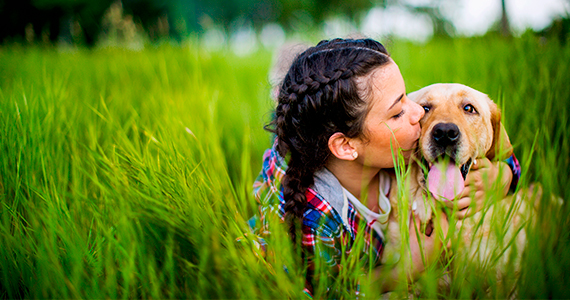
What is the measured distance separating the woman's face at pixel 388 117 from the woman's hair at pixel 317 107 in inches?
1.5

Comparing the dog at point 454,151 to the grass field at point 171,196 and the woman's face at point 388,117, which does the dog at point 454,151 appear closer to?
the woman's face at point 388,117

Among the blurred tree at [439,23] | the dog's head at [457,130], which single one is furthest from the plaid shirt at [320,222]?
the blurred tree at [439,23]

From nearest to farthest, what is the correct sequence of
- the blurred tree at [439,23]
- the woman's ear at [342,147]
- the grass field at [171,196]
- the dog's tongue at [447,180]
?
the grass field at [171,196] < the dog's tongue at [447,180] < the woman's ear at [342,147] < the blurred tree at [439,23]

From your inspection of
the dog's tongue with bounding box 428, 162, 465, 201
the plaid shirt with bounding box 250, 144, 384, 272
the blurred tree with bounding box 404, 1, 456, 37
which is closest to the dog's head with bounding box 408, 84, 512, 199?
the dog's tongue with bounding box 428, 162, 465, 201

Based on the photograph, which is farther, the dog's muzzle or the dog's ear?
the dog's ear

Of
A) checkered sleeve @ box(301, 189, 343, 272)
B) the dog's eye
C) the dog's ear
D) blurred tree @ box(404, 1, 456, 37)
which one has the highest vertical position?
blurred tree @ box(404, 1, 456, 37)

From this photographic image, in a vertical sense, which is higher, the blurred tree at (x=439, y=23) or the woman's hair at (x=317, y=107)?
the blurred tree at (x=439, y=23)

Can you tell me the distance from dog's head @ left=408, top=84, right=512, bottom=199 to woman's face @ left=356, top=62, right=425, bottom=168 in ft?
0.29

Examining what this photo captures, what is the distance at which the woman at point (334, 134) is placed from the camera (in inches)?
57.2

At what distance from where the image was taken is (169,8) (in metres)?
→ 15.0

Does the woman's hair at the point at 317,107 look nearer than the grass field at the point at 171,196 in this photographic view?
No

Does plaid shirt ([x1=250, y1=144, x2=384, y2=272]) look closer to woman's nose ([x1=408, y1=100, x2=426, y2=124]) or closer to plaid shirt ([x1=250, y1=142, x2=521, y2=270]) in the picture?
plaid shirt ([x1=250, y1=142, x2=521, y2=270])

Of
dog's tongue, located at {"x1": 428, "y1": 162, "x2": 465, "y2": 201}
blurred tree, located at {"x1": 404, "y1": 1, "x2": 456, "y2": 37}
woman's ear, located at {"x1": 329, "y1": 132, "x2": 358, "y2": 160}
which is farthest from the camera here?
blurred tree, located at {"x1": 404, "y1": 1, "x2": 456, "y2": 37}

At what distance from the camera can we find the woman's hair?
1.45m
